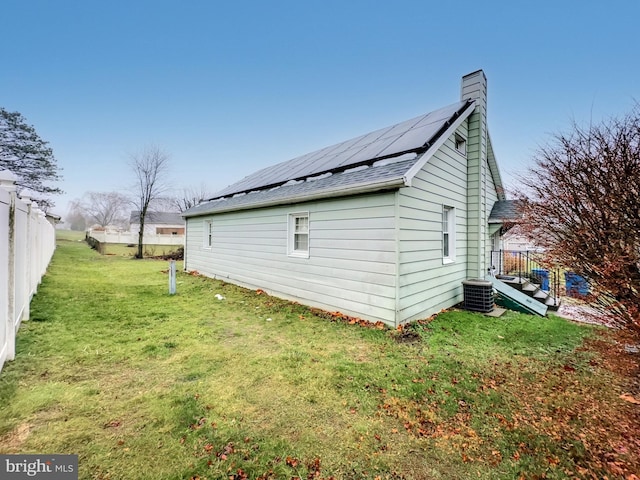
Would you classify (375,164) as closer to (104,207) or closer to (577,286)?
(577,286)

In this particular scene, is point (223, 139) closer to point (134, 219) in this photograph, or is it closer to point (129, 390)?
point (129, 390)

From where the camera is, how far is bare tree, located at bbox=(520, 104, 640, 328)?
2.96 m

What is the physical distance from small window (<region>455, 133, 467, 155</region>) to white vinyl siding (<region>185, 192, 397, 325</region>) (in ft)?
11.6

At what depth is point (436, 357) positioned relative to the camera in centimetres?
411

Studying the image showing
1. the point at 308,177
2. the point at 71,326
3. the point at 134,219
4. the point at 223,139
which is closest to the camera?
the point at 71,326

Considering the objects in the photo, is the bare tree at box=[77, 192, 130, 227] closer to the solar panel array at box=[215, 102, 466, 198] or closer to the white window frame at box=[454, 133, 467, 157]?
the solar panel array at box=[215, 102, 466, 198]

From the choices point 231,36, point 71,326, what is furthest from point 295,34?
point 71,326

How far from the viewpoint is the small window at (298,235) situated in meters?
7.30

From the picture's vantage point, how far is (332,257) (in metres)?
6.28

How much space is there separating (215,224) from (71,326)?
668 centimetres

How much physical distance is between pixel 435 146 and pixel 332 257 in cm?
327

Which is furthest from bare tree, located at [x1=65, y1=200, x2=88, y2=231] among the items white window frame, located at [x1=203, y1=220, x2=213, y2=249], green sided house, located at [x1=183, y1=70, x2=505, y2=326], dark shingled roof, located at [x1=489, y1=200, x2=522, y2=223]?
dark shingled roof, located at [x1=489, y1=200, x2=522, y2=223]

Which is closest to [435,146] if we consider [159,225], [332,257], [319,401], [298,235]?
[332,257]

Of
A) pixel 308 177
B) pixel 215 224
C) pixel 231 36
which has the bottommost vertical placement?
pixel 215 224
